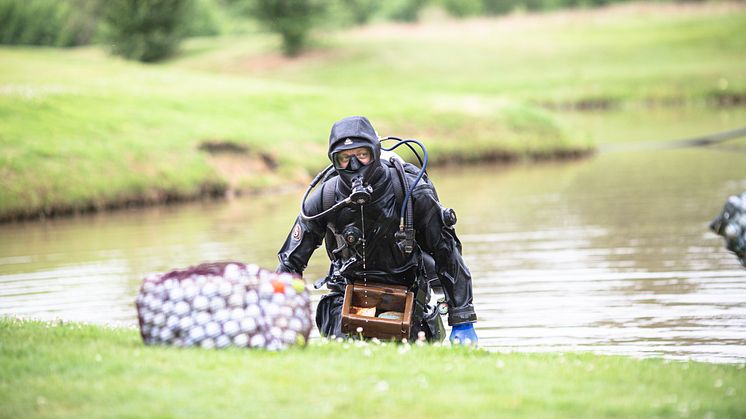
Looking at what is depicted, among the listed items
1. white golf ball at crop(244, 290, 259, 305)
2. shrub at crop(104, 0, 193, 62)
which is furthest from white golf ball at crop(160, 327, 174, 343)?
shrub at crop(104, 0, 193, 62)

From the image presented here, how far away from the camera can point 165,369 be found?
709 centimetres

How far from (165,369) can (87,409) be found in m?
0.86

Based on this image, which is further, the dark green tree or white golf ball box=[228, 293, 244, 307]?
the dark green tree

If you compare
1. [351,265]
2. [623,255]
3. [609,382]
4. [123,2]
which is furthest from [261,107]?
[123,2]

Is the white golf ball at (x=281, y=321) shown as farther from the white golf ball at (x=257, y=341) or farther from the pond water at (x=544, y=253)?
the pond water at (x=544, y=253)

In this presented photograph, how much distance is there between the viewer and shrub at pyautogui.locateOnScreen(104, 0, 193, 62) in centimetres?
7806

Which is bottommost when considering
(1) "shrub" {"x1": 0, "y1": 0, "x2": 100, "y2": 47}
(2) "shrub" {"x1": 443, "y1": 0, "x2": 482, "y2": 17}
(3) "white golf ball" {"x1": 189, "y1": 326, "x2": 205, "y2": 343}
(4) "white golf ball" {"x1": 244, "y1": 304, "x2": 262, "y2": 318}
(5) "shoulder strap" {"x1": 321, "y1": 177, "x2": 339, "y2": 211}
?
(3) "white golf ball" {"x1": 189, "y1": 326, "x2": 205, "y2": 343}

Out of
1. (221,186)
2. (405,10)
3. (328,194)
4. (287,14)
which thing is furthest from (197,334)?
(405,10)

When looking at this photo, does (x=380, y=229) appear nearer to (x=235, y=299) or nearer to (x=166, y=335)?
(x=235, y=299)

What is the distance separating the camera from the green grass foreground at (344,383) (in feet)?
20.7

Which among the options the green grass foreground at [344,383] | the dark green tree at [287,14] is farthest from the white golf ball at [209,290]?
the dark green tree at [287,14]

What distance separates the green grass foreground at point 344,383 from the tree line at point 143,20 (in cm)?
7399

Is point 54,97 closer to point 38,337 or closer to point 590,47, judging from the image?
point 38,337

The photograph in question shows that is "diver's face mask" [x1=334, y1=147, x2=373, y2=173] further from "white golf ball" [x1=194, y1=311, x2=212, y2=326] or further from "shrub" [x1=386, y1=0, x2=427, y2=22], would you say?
"shrub" [x1=386, y1=0, x2=427, y2=22]
